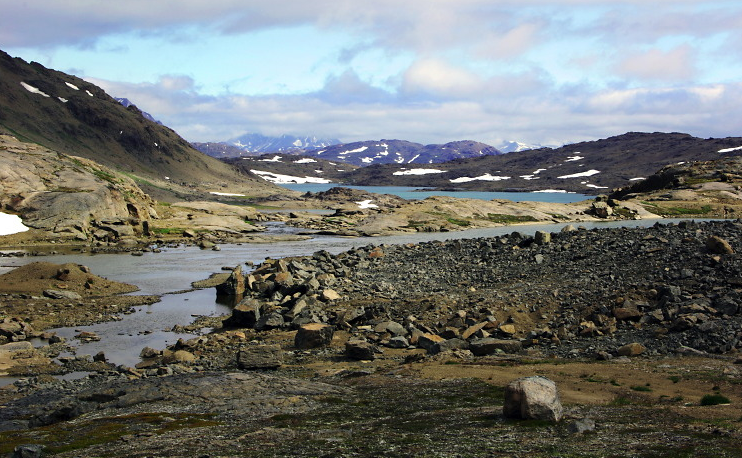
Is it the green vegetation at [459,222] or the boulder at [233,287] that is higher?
the green vegetation at [459,222]

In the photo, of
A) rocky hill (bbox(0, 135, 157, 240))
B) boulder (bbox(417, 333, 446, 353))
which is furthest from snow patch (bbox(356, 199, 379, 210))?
boulder (bbox(417, 333, 446, 353))

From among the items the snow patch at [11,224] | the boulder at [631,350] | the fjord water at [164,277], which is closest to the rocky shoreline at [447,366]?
the boulder at [631,350]

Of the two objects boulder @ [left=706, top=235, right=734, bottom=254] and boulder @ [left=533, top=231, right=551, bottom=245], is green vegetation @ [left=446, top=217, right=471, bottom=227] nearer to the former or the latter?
boulder @ [left=533, top=231, right=551, bottom=245]

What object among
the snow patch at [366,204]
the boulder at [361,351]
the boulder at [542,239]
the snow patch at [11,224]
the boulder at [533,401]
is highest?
the snow patch at [366,204]

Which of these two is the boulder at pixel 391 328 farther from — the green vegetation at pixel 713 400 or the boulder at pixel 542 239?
the boulder at pixel 542 239

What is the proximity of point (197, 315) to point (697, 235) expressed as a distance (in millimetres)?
35662

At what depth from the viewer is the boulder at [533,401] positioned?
1437cm

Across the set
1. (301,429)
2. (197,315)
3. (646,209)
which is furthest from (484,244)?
(646,209)

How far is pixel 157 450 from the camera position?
1405cm

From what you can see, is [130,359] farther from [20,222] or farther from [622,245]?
[20,222]

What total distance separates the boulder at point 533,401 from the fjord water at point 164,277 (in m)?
21.2

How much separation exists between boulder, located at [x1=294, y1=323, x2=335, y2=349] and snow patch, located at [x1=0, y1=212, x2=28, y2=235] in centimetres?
6361

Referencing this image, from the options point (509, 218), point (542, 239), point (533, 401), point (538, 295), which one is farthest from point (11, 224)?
point (509, 218)

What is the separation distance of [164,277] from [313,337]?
103 feet
